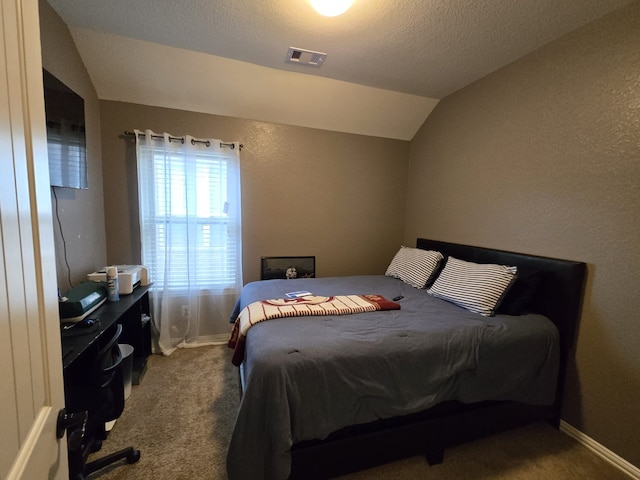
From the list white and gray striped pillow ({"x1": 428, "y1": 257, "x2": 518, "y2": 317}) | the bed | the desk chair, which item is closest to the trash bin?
the desk chair

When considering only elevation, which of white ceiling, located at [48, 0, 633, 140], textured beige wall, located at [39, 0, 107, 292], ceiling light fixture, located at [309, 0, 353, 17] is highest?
white ceiling, located at [48, 0, 633, 140]

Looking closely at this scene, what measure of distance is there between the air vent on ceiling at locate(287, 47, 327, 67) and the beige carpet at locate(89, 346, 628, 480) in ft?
8.98

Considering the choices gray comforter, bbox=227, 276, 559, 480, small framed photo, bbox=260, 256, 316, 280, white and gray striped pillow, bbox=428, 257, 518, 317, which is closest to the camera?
gray comforter, bbox=227, 276, 559, 480

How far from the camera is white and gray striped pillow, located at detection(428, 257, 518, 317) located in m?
1.86

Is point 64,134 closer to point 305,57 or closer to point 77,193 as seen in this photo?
point 77,193

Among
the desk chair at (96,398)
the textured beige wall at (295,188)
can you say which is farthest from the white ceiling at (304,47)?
the desk chair at (96,398)

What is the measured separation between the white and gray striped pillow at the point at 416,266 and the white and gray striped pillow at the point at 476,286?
9.9 inches

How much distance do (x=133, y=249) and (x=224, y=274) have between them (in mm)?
901

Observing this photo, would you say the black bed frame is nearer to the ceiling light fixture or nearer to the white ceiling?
the white ceiling

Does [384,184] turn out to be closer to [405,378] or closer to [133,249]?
[405,378]

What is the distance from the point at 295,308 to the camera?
1766 mm

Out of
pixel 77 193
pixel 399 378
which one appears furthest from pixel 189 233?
pixel 399 378

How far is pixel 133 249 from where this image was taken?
2.65 metres

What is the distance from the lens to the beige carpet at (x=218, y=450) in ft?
4.75
